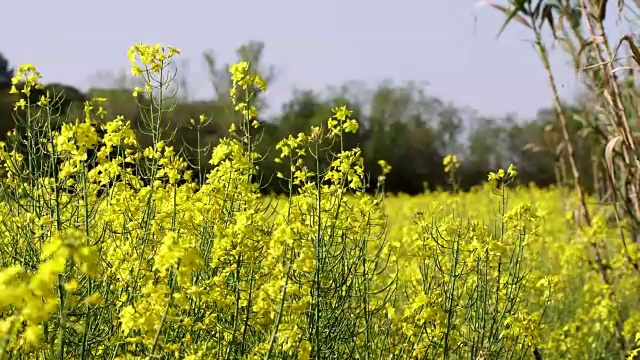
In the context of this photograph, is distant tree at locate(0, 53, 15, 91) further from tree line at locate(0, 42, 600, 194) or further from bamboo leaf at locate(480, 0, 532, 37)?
bamboo leaf at locate(480, 0, 532, 37)

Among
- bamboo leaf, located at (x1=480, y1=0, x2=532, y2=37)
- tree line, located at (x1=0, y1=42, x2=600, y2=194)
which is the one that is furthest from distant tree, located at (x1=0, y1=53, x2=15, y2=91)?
bamboo leaf, located at (x1=480, y1=0, x2=532, y2=37)

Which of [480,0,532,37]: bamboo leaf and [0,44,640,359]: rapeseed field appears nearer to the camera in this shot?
[0,44,640,359]: rapeseed field

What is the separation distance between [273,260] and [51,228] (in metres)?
1.05

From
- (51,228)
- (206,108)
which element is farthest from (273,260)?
(206,108)

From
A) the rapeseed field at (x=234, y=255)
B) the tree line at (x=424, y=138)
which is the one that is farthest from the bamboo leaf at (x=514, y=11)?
the tree line at (x=424, y=138)

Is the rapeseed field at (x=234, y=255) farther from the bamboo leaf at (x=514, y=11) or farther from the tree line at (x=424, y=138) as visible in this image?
the tree line at (x=424, y=138)

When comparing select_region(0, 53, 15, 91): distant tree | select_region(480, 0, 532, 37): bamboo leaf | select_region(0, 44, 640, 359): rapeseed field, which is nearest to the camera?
select_region(0, 44, 640, 359): rapeseed field

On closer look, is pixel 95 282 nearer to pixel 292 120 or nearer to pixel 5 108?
pixel 5 108

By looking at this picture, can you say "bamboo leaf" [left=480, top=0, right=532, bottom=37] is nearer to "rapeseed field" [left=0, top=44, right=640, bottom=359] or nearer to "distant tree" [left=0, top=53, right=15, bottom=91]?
"rapeseed field" [left=0, top=44, right=640, bottom=359]

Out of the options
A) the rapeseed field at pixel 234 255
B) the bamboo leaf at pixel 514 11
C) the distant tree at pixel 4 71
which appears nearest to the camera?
the rapeseed field at pixel 234 255

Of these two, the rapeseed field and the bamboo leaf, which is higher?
the bamboo leaf

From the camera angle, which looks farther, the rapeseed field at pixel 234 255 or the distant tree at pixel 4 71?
the distant tree at pixel 4 71

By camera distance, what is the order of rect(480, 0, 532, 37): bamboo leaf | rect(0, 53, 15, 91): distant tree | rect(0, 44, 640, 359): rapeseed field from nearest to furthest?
rect(0, 44, 640, 359): rapeseed field < rect(480, 0, 532, 37): bamboo leaf < rect(0, 53, 15, 91): distant tree

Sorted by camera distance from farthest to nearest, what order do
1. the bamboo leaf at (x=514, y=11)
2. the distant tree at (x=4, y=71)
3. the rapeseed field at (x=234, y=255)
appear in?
the distant tree at (x=4, y=71)
the bamboo leaf at (x=514, y=11)
the rapeseed field at (x=234, y=255)
